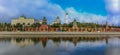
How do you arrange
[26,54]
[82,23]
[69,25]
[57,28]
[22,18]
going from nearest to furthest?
[26,54], [57,28], [69,25], [82,23], [22,18]

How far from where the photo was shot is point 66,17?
7594cm

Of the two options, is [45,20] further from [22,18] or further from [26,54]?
[26,54]

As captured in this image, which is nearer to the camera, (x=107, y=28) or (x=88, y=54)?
(x=88, y=54)

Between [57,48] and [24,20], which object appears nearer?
[57,48]

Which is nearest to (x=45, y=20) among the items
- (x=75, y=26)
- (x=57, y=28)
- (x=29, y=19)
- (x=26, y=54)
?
(x=57, y=28)

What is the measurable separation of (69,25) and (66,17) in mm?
3560

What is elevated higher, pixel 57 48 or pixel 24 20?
pixel 24 20

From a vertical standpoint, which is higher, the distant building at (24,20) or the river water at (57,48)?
the distant building at (24,20)

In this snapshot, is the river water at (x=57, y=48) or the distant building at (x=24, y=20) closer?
the river water at (x=57, y=48)

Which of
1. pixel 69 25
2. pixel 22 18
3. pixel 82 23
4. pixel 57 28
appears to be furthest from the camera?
pixel 22 18

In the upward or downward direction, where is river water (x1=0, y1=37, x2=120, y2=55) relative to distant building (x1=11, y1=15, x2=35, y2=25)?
downward

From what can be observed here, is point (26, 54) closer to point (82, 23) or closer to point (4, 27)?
point (4, 27)

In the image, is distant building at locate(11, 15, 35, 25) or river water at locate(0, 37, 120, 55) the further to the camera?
distant building at locate(11, 15, 35, 25)

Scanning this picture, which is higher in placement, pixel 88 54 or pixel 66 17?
pixel 66 17
